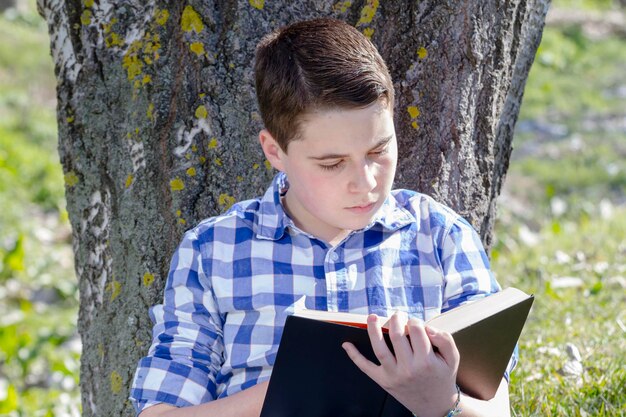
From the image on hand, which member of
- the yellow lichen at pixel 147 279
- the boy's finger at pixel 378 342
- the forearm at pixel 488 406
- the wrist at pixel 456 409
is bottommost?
the yellow lichen at pixel 147 279

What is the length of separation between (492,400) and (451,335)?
0.32 metres

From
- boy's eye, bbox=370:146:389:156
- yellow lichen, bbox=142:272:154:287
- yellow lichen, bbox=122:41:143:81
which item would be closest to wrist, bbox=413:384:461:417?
boy's eye, bbox=370:146:389:156

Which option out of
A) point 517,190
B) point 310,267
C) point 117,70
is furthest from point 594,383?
point 517,190

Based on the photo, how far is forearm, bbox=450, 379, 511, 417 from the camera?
185 centimetres

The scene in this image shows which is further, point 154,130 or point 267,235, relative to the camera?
point 154,130

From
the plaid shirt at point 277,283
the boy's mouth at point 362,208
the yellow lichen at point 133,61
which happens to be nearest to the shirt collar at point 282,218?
the plaid shirt at point 277,283

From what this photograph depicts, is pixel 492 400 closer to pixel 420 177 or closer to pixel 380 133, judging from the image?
pixel 380 133

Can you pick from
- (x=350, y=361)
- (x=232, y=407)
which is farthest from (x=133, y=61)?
(x=350, y=361)

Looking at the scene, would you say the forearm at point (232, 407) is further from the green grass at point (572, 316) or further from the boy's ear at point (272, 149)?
the green grass at point (572, 316)

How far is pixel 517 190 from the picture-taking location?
25.0ft

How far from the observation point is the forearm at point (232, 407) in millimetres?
1937

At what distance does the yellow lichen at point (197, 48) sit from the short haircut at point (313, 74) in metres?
0.56

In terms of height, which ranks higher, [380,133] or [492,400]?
[380,133]

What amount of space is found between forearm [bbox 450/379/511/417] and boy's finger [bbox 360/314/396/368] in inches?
8.4
